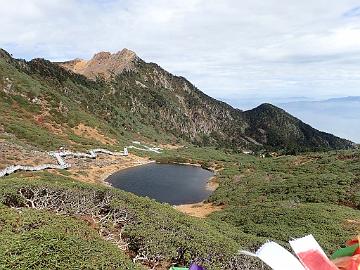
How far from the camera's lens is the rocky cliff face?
8794 centimetres

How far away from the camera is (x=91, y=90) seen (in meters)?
94.8

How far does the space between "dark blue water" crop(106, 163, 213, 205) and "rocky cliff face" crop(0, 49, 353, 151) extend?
30.9m

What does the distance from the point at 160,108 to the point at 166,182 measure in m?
74.3

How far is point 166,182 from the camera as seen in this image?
127ft

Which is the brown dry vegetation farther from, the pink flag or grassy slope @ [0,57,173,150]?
the pink flag

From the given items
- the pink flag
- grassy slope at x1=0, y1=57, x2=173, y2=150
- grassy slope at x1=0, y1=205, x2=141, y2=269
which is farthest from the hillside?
the pink flag

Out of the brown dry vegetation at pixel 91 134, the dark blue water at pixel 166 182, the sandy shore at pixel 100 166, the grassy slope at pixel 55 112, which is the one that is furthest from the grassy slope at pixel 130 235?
the brown dry vegetation at pixel 91 134

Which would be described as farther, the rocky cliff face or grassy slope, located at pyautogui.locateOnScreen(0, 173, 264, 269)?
the rocky cliff face

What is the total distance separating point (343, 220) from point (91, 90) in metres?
81.6

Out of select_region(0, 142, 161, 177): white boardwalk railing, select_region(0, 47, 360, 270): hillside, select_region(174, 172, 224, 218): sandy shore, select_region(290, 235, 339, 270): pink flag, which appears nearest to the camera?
select_region(290, 235, 339, 270): pink flag

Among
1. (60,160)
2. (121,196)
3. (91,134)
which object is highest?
(91,134)

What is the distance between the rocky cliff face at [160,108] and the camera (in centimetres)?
8794

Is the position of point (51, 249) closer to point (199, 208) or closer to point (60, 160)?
point (199, 208)

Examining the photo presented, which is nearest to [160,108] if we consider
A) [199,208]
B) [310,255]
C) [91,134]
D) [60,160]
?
[91,134]
